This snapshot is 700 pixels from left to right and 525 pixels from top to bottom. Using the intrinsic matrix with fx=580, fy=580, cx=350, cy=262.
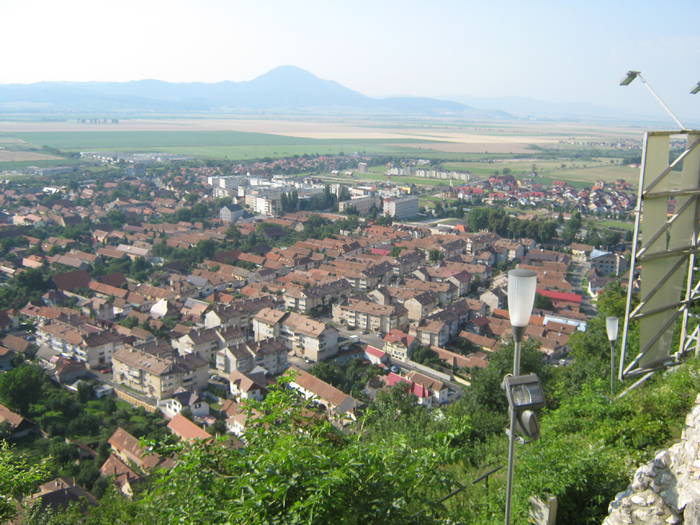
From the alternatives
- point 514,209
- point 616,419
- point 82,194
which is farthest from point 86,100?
point 616,419

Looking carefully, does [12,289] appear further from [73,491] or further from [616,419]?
[616,419]

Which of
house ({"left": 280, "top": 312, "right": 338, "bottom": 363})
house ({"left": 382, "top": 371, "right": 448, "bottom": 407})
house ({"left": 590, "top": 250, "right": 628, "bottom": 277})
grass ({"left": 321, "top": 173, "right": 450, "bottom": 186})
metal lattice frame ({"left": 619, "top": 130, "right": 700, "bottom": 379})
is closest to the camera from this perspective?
metal lattice frame ({"left": 619, "top": 130, "right": 700, "bottom": 379})

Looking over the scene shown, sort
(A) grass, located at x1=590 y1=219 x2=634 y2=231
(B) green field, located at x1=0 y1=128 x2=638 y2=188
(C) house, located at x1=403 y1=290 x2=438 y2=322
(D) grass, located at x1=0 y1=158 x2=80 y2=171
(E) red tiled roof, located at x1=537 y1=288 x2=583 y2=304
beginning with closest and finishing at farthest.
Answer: (C) house, located at x1=403 y1=290 x2=438 y2=322
(E) red tiled roof, located at x1=537 y1=288 x2=583 y2=304
(A) grass, located at x1=590 y1=219 x2=634 y2=231
(D) grass, located at x1=0 y1=158 x2=80 y2=171
(B) green field, located at x1=0 y1=128 x2=638 y2=188

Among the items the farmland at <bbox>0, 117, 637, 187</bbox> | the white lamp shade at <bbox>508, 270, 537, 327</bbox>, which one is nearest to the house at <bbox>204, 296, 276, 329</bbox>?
the white lamp shade at <bbox>508, 270, 537, 327</bbox>

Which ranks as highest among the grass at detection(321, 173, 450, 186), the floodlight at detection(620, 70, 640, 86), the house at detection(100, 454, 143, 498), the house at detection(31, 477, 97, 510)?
the floodlight at detection(620, 70, 640, 86)

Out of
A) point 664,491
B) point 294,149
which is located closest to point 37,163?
point 294,149

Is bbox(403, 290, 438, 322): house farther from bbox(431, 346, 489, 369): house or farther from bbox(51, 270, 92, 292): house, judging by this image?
bbox(51, 270, 92, 292): house

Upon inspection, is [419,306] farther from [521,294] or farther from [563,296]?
[521,294]
